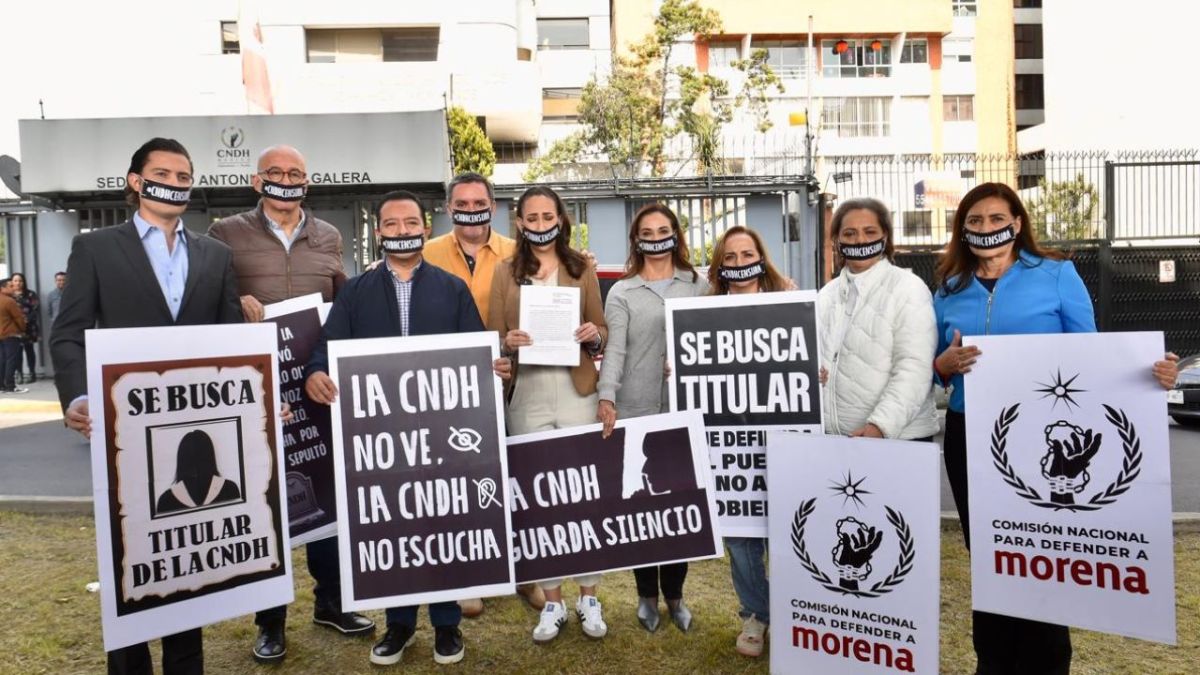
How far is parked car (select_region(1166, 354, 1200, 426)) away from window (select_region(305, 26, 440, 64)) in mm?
26845

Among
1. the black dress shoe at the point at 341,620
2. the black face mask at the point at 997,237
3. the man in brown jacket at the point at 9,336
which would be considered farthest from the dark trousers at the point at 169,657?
the man in brown jacket at the point at 9,336

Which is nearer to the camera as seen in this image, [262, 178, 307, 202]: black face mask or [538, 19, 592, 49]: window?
[262, 178, 307, 202]: black face mask

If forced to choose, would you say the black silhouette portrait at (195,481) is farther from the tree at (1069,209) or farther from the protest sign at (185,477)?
the tree at (1069,209)

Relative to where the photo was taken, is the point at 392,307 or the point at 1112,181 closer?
the point at 392,307

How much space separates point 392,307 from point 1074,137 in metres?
44.1

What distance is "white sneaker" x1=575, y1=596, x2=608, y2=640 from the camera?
4.47 meters

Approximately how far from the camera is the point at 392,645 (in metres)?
4.27

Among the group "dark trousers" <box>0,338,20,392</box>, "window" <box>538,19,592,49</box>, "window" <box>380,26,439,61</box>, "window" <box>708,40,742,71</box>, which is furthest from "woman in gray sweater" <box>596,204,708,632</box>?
"window" <box>708,40,742,71</box>

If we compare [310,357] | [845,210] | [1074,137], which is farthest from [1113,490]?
[1074,137]

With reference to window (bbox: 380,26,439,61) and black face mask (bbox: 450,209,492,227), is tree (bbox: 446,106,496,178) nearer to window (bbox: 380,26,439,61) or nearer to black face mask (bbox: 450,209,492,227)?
window (bbox: 380,26,439,61)

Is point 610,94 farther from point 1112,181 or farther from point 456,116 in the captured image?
point 1112,181

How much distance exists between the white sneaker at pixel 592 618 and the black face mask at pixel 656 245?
1.83 metres

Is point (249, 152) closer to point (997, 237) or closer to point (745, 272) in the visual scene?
point (745, 272)

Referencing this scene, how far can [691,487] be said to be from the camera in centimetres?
425
